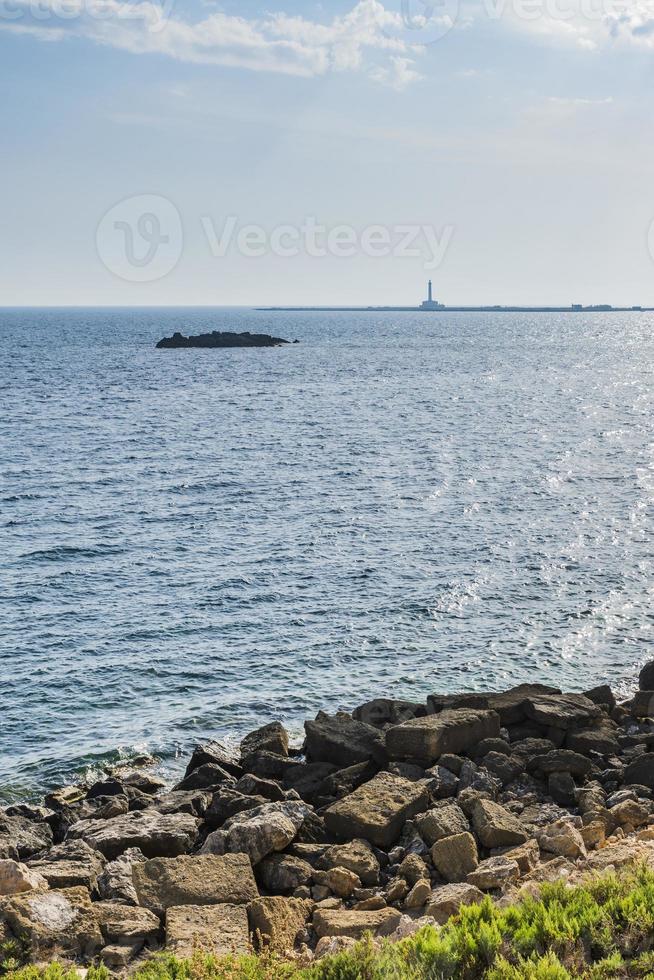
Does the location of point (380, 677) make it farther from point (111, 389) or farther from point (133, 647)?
point (111, 389)

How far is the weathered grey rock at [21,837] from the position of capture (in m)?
16.2

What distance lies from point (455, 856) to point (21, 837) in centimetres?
791

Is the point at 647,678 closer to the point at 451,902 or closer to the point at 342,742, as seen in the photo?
the point at 342,742

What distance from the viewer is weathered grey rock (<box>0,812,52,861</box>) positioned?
16.2m

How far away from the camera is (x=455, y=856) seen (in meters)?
14.5

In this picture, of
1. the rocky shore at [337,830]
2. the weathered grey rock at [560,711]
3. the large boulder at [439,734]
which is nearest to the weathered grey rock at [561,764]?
the rocky shore at [337,830]

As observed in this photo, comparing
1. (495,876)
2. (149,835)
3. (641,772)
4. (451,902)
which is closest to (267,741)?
(149,835)

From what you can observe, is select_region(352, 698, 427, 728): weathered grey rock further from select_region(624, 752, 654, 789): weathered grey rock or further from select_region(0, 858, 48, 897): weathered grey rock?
select_region(0, 858, 48, 897): weathered grey rock

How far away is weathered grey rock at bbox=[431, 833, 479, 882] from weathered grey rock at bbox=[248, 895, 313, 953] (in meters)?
2.35

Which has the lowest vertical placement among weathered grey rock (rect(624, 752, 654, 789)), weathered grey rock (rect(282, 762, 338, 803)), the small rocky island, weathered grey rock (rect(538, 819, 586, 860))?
weathered grey rock (rect(282, 762, 338, 803))

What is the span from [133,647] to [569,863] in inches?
666

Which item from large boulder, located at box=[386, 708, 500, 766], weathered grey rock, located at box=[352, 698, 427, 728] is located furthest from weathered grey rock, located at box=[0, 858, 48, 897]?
weathered grey rock, located at box=[352, 698, 427, 728]

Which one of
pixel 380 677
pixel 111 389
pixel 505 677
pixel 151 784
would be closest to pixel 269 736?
pixel 151 784

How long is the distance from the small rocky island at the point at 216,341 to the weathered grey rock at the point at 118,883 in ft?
559
